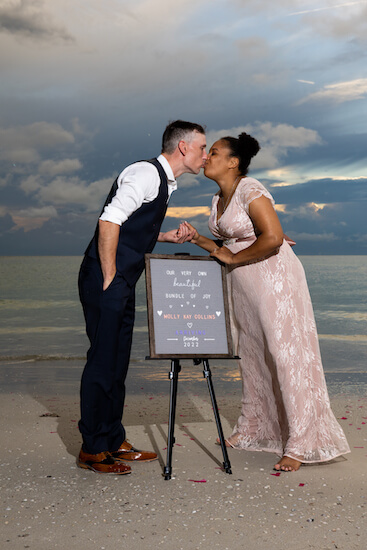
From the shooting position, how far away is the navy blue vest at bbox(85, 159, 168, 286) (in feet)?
12.5

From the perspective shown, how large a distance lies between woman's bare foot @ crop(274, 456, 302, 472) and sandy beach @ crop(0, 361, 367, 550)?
0.08 m

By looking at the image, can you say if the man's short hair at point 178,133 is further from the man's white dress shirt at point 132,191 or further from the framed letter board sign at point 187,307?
the framed letter board sign at point 187,307

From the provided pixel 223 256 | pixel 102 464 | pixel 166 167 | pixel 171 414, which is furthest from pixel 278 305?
pixel 102 464

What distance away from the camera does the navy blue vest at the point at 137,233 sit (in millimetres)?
3814

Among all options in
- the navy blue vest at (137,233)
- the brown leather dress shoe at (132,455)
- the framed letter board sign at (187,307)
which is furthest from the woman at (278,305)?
the brown leather dress shoe at (132,455)

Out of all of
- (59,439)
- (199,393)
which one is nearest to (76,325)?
(199,393)

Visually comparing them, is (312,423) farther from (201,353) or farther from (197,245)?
(197,245)

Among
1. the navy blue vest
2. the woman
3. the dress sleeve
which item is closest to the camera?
the navy blue vest

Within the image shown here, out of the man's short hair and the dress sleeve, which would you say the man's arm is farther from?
the dress sleeve

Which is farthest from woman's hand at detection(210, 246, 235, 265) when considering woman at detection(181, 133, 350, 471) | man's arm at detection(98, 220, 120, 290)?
man's arm at detection(98, 220, 120, 290)

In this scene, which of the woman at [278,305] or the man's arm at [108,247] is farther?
the woman at [278,305]

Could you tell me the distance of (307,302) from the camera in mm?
4199

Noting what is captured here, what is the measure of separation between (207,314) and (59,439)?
1.70 metres

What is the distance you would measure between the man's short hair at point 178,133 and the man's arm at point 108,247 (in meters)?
0.66
